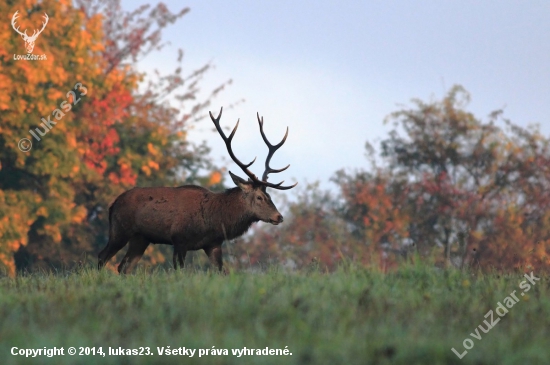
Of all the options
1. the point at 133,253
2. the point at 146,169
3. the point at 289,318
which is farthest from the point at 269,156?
the point at 146,169

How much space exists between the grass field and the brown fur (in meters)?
4.13

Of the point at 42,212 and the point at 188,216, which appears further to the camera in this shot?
the point at 42,212

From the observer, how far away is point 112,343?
641 cm

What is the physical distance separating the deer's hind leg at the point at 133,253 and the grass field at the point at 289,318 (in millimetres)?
4355

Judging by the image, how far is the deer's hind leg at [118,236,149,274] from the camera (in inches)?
579

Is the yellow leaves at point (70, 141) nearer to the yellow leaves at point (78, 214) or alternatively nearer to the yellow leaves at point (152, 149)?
the yellow leaves at point (78, 214)

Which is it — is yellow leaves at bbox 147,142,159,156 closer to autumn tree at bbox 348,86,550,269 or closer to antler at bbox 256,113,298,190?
autumn tree at bbox 348,86,550,269

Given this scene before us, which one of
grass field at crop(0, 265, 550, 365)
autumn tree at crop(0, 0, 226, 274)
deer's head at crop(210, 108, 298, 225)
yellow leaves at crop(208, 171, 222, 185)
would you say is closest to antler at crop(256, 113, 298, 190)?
deer's head at crop(210, 108, 298, 225)

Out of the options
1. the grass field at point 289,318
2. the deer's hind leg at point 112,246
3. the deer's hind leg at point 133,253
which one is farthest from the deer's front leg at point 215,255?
the grass field at point 289,318

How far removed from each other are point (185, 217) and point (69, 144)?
1662 centimetres

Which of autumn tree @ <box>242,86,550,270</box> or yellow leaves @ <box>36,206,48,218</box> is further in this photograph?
autumn tree @ <box>242,86,550,270</box>

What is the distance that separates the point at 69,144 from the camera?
30.2 meters

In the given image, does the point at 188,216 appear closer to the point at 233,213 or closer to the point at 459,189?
the point at 233,213

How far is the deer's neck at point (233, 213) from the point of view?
14.7 metres
